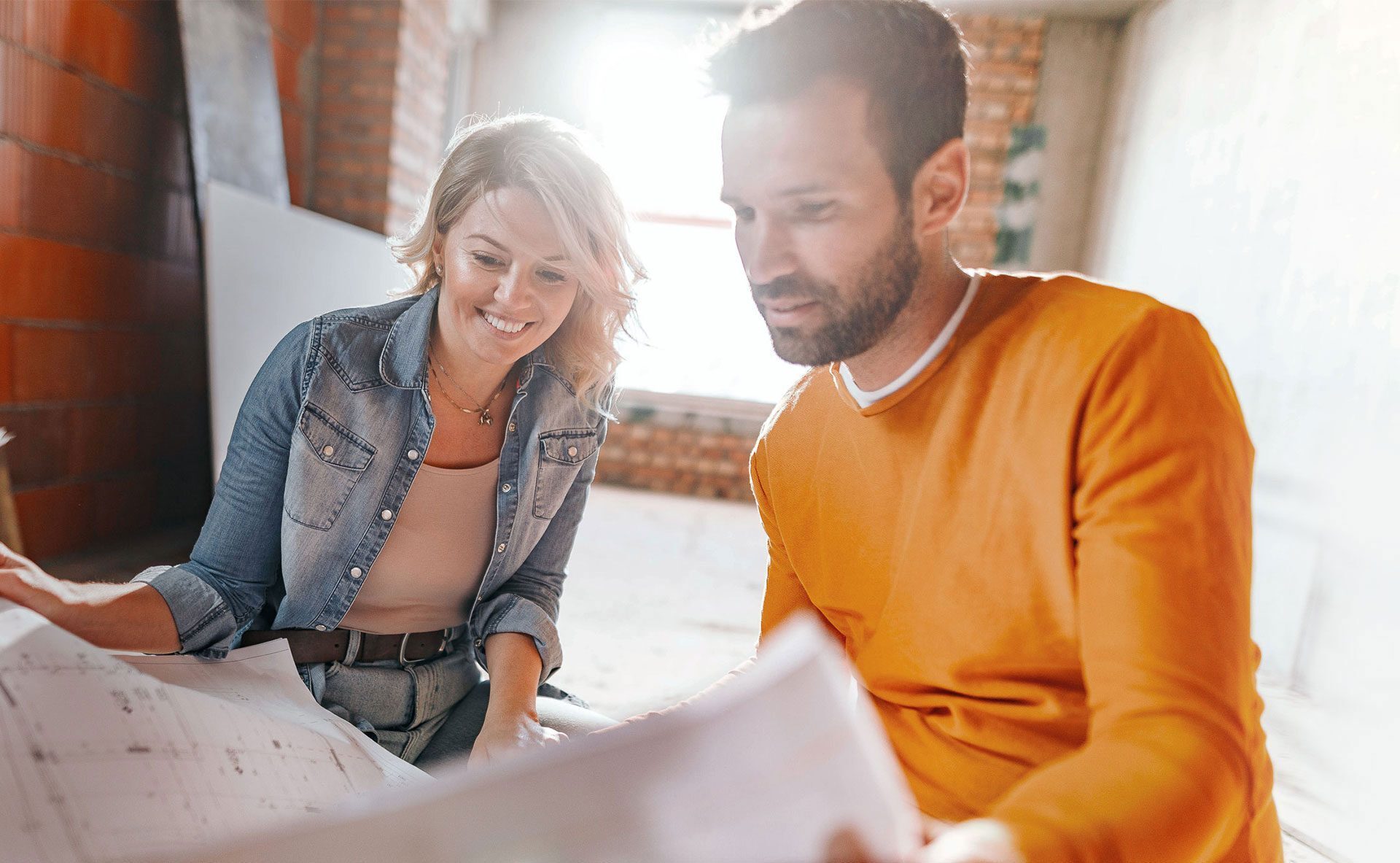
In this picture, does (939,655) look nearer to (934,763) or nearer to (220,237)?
(934,763)

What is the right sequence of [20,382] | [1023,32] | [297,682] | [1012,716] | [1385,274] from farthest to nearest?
[1023,32] < [1385,274] < [20,382] < [297,682] < [1012,716]

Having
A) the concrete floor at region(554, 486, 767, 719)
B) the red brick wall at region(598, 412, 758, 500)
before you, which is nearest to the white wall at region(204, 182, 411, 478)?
the concrete floor at region(554, 486, 767, 719)

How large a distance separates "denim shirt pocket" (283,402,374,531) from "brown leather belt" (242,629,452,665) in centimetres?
15

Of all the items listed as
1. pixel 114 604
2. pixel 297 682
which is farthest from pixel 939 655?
pixel 114 604

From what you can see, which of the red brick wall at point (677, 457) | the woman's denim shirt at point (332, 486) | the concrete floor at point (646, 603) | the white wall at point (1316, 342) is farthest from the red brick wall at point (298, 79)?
the white wall at point (1316, 342)

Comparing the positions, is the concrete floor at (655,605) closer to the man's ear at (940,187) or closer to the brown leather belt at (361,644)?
the brown leather belt at (361,644)

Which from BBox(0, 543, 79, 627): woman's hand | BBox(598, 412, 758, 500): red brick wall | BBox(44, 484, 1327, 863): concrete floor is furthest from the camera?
BBox(598, 412, 758, 500): red brick wall

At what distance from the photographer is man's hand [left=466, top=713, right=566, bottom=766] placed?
3.28 feet

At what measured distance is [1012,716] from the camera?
742 mm

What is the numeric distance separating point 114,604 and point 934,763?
0.77 meters

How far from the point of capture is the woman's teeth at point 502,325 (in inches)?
43.5

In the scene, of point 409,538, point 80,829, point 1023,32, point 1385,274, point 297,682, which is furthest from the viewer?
point 1023,32

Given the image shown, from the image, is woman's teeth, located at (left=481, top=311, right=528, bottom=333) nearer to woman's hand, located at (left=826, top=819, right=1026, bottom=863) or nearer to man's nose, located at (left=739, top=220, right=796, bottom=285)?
man's nose, located at (left=739, top=220, right=796, bottom=285)

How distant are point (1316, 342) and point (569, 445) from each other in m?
2.81
